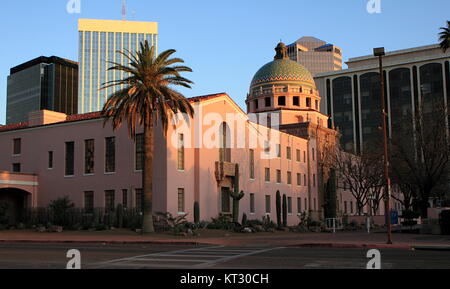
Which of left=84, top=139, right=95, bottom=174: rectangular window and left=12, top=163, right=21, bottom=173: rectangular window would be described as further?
left=12, top=163, right=21, bottom=173: rectangular window

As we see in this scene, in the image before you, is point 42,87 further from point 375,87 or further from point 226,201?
point 226,201

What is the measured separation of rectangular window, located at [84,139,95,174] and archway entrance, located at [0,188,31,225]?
663 centimetres

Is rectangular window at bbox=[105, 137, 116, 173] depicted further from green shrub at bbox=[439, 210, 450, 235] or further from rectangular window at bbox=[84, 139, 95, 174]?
green shrub at bbox=[439, 210, 450, 235]

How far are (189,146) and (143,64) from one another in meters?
10.5

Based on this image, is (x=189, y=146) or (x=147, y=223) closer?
(x=147, y=223)

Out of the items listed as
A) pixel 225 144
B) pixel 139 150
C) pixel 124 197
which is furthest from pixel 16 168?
pixel 225 144

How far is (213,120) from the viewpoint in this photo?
48375mm

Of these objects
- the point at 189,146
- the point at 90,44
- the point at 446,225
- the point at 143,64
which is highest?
the point at 90,44

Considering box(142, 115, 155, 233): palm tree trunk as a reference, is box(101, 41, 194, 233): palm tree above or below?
above

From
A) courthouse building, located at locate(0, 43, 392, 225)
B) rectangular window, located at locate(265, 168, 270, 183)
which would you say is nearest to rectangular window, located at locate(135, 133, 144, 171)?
courthouse building, located at locate(0, 43, 392, 225)

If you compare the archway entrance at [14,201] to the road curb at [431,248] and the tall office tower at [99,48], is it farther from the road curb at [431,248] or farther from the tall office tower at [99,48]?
the tall office tower at [99,48]

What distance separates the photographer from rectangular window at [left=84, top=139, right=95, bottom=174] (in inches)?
1896
